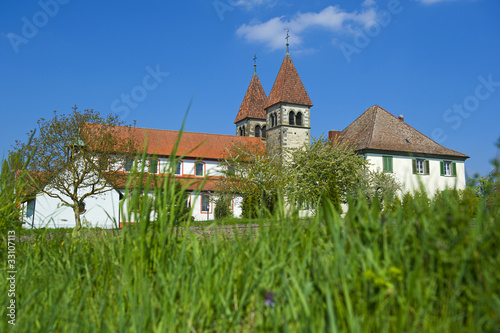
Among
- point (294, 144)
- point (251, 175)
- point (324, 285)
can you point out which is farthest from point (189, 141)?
point (324, 285)

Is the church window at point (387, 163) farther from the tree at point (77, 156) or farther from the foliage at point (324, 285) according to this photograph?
the foliage at point (324, 285)

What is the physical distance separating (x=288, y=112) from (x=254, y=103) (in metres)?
13.0

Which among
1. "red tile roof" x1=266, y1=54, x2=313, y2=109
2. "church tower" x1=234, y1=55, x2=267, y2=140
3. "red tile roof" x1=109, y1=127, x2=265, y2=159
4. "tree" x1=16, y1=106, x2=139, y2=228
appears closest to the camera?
"tree" x1=16, y1=106, x2=139, y2=228

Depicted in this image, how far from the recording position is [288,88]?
4784cm

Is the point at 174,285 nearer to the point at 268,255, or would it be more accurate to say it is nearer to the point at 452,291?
the point at 268,255

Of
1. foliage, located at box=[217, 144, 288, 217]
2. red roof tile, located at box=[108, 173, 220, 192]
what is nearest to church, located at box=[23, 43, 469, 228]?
foliage, located at box=[217, 144, 288, 217]

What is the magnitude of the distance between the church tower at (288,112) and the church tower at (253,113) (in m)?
8.56

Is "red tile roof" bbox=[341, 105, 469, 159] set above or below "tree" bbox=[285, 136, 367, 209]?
above

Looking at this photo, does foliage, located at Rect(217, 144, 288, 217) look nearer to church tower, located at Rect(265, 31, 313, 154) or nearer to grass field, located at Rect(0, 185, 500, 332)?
church tower, located at Rect(265, 31, 313, 154)

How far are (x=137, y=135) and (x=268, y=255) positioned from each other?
44812mm

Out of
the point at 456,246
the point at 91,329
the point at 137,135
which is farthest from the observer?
the point at 137,135

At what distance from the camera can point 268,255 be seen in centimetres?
276

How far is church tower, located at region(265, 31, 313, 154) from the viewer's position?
151ft

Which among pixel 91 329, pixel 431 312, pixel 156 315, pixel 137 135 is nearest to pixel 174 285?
pixel 156 315
